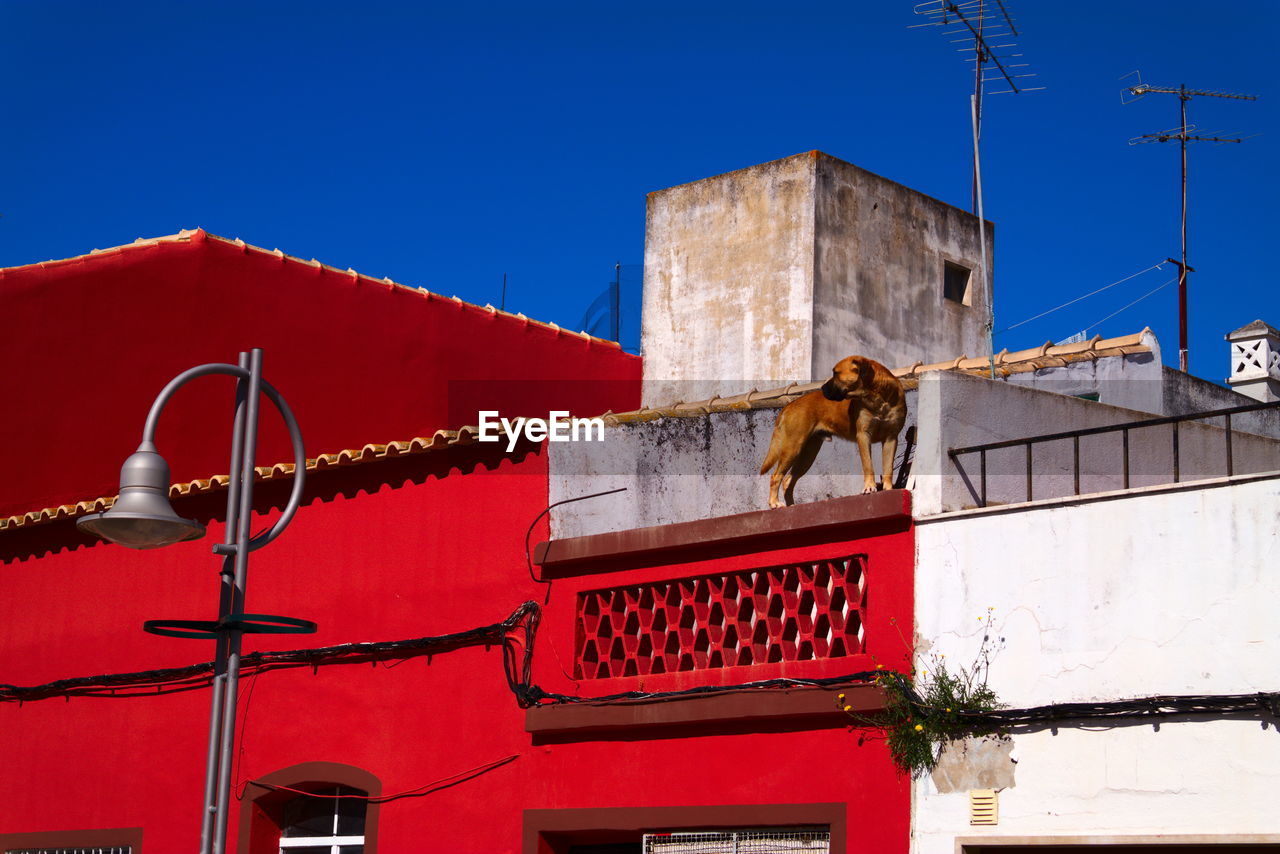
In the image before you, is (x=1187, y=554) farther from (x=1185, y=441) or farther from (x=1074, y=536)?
(x=1185, y=441)

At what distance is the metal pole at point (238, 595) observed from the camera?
630 cm

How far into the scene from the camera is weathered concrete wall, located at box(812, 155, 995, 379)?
1500 cm

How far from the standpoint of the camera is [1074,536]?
7.80 metres

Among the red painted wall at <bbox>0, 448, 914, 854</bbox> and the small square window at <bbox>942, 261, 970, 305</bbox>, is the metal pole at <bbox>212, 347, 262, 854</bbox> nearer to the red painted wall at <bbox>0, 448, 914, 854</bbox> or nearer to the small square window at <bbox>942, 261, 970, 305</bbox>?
the red painted wall at <bbox>0, 448, 914, 854</bbox>

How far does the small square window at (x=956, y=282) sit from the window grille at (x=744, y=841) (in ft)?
27.5

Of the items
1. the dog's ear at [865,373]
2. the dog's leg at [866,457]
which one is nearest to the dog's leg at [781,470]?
the dog's leg at [866,457]

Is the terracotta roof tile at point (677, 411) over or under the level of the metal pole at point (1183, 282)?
under

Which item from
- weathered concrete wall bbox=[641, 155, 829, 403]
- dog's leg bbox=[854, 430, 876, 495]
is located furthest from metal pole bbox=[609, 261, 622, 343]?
dog's leg bbox=[854, 430, 876, 495]

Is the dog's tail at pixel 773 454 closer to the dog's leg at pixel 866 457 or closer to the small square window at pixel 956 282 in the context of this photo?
the dog's leg at pixel 866 457

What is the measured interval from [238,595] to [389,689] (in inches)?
177

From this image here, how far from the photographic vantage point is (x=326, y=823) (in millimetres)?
11234

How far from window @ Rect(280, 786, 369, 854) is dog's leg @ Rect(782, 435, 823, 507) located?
3.67 metres

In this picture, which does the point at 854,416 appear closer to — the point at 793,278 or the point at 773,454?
the point at 773,454

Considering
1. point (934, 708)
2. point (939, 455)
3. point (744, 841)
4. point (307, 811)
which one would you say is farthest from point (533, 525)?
point (934, 708)
